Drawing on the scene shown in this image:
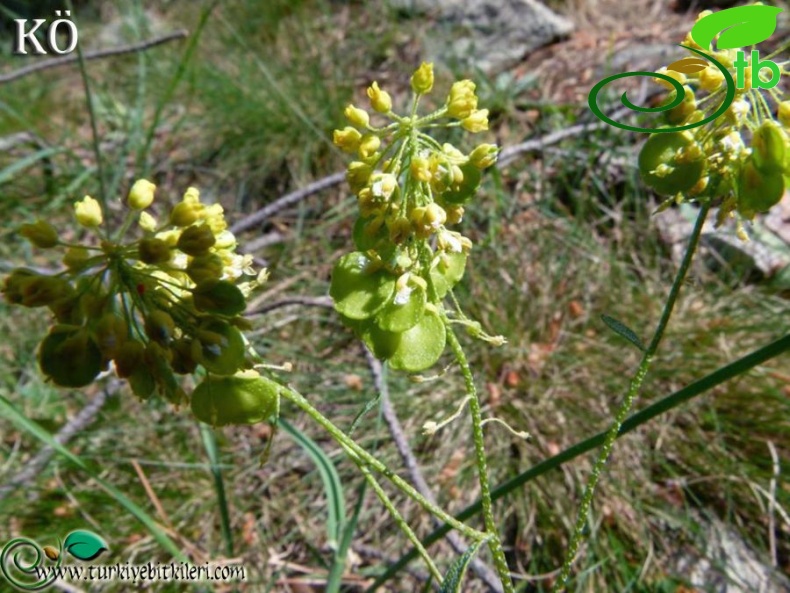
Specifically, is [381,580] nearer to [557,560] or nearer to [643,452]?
[557,560]

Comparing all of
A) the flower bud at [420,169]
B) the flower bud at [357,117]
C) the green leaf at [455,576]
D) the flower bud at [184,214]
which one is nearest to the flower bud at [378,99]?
the flower bud at [357,117]

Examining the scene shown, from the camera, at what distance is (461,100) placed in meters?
0.88

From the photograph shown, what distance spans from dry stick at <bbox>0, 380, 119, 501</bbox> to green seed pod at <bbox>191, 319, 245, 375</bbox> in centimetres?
147

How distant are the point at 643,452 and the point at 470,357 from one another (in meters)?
0.59

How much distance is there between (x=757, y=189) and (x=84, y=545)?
6.09ft

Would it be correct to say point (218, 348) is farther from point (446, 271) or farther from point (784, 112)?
point (784, 112)

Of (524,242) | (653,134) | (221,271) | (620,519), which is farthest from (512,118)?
(221,271)

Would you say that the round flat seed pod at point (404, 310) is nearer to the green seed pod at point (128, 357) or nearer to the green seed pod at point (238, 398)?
the green seed pod at point (238, 398)

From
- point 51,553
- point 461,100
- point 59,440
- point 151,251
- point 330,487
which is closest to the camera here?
point 151,251

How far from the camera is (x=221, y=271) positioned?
0.86 m

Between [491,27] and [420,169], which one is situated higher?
[420,169]

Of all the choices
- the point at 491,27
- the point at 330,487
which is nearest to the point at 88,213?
the point at 330,487

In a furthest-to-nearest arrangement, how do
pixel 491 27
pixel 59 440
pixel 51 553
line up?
pixel 491 27 → pixel 59 440 → pixel 51 553

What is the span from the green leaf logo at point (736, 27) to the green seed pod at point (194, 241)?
1.98ft
